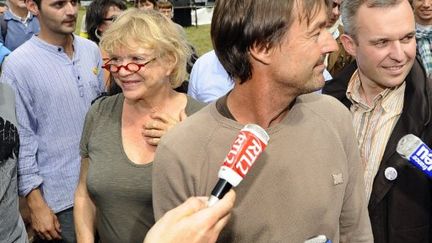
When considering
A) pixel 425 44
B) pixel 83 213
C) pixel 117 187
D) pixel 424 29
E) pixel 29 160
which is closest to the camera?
pixel 117 187

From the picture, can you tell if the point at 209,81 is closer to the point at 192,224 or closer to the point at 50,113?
the point at 50,113

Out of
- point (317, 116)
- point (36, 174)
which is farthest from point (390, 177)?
point (36, 174)

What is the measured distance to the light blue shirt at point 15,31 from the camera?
20.0 feet

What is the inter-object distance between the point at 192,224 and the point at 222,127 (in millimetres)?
505

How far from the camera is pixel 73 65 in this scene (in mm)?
3367

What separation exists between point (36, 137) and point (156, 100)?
1092 mm

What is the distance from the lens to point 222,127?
1730 millimetres

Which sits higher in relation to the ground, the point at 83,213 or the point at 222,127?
the point at 222,127

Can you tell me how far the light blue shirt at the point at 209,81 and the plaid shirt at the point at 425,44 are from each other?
2.21 meters

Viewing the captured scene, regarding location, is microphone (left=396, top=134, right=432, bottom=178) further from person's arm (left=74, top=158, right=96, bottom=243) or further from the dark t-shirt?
person's arm (left=74, top=158, right=96, bottom=243)

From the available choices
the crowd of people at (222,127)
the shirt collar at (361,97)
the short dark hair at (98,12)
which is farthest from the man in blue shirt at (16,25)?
the shirt collar at (361,97)

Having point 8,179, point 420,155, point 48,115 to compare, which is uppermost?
point 420,155

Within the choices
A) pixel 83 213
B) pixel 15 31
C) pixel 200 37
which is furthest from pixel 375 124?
pixel 200 37

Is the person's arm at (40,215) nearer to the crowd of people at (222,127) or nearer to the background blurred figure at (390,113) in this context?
the crowd of people at (222,127)
